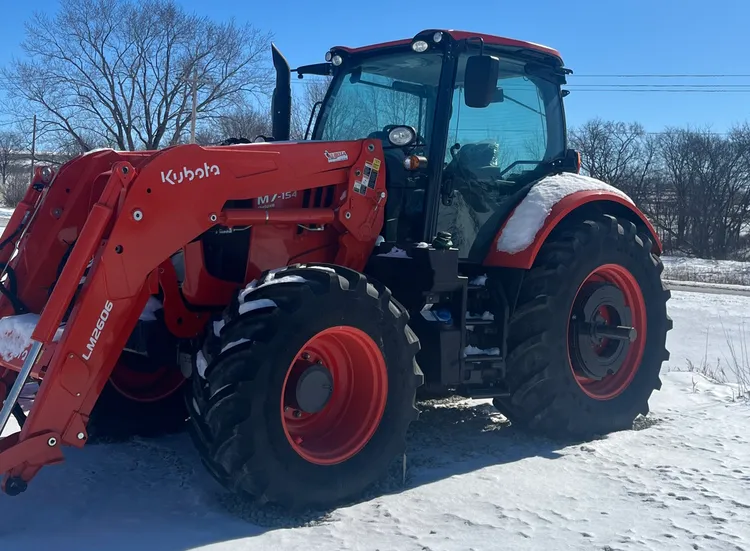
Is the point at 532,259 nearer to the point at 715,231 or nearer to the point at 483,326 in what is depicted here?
the point at 483,326

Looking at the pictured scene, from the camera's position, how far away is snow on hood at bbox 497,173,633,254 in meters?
5.03

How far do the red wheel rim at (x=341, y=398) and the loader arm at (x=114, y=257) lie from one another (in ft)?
2.51

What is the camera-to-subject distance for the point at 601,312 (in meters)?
5.55

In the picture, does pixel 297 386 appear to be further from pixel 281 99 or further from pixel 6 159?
pixel 6 159

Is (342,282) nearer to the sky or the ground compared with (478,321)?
nearer to the sky

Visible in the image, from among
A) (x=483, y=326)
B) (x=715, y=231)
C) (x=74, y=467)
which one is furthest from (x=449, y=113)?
(x=715, y=231)

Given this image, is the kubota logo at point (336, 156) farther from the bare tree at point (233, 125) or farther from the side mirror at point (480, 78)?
the bare tree at point (233, 125)

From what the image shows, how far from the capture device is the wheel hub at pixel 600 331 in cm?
530

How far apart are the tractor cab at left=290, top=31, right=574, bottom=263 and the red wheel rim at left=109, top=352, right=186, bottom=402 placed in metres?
1.78

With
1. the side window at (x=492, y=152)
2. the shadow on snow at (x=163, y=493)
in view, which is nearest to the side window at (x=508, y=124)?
the side window at (x=492, y=152)

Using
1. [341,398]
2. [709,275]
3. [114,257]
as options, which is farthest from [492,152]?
[709,275]

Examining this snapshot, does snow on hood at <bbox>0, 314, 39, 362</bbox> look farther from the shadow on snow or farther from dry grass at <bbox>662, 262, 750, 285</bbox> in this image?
dry grass at <bbox>662, 262, 750, 285</bbox>

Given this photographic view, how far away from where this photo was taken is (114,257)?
11.3ft

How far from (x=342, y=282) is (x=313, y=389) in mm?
575
